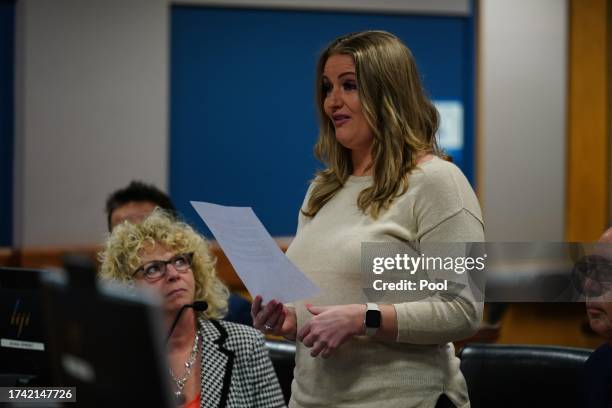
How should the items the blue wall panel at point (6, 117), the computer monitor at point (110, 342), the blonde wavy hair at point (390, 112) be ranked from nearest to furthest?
the computer monitor at point (110, 342), the blonde wavy hair at point (390, 112), the blue wall panel at point (6, 117)

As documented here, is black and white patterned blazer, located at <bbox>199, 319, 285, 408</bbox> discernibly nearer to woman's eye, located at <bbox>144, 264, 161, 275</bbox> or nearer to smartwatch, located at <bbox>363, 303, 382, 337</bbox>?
woman's eye, located at <bbox>144, 264, 161, 275</bbox>

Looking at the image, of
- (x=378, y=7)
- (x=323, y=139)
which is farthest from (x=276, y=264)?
(x=378, y=7)

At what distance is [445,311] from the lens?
5.63ft

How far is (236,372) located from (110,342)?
138 cm

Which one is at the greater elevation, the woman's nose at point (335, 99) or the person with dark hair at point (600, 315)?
the woman's nose at point (335, 99)

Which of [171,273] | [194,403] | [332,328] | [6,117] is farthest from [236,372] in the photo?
[6,117]

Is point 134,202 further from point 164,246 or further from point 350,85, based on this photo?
point 350,85

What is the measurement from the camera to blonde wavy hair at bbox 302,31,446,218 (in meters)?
1.81

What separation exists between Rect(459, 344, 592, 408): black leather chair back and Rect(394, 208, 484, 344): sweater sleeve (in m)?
0.71

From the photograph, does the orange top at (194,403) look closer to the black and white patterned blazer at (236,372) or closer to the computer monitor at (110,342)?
the black and white patterned blazer at (236,372)

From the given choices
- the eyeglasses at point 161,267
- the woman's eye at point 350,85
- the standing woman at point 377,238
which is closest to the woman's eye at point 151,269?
the eyeglasses at point 161,267

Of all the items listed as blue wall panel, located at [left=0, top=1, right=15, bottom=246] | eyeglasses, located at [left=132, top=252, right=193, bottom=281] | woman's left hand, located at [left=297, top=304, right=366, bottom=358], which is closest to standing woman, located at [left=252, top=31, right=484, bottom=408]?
woman's left hand, located at [left=297, top=304, right=366, bottom=358]

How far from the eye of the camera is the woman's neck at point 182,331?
91.2 inches

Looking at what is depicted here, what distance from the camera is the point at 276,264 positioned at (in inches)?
67.7
